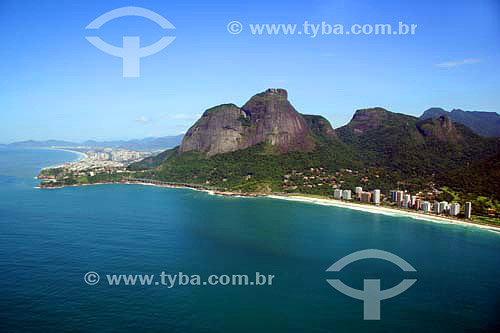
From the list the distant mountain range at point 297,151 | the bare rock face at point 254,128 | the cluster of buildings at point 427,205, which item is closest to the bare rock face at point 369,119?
the distant mountain range at point 297,151

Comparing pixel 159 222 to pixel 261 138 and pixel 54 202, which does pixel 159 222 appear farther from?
pixel 261 138

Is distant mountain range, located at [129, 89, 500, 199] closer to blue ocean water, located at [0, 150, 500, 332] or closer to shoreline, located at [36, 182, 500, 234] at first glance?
shoreline, located at [36, 182, 500, 234]

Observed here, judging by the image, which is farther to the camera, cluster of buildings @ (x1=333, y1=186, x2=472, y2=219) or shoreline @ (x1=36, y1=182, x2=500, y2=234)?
cluster of buildings @ (x1=333, y1=186, x2=472, y2=219)

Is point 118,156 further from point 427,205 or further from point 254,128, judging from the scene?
point 427,205

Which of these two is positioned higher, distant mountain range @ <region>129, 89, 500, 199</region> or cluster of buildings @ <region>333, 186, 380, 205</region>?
distant mountain range @ <region>129, 89, 500, 199</region>

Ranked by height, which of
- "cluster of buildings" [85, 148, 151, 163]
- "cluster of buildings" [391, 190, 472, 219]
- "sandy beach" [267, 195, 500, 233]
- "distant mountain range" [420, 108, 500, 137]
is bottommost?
"sandy beach" [267, 195, 500, 233]

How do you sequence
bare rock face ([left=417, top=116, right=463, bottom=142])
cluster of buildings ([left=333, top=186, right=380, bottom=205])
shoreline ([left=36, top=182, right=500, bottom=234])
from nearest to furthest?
shoreline ([left=36, top=182, right=500, bottom=234]), cluster of buildings ([left=333, top=186, right=380, bottom=205]), bare rock face ([left=417, top=116, right=463, bottom=142])

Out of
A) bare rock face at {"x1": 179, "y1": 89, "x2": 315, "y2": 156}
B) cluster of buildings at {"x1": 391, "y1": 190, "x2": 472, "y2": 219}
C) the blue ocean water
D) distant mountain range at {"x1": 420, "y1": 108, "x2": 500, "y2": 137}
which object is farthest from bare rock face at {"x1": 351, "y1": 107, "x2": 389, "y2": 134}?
the blue ocean water

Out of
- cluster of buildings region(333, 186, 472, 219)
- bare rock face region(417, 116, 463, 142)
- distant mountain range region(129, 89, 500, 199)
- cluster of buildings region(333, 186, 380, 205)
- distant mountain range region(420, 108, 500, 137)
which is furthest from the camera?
distant mountain range region(420, 108, 500, 137)
